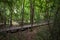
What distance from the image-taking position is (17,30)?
8.09 m

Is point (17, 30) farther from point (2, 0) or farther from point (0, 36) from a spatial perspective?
point (2, 0)

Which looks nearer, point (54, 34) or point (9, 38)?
point (54, 34)

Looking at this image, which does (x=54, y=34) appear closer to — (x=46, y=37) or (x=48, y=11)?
(x=46, y=37)

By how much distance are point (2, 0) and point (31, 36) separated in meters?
2.48

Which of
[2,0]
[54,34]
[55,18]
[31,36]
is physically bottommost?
[31,36]

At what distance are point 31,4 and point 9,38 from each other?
2052 millimetres

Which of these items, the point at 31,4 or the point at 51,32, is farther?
the point at 31,4

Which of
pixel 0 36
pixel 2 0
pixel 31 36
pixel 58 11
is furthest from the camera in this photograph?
pixel 31 36

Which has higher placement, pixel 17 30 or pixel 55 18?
pixel 55 18

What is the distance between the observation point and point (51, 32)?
5676mm

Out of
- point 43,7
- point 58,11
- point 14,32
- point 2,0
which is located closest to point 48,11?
point 43,7

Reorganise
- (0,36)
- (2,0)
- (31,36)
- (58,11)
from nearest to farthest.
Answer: (58,11) < (2,0) < (0,36) < (31,36)

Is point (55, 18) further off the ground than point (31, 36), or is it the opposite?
point (55, 18)

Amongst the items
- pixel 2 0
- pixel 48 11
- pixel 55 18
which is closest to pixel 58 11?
pixel 55 18
